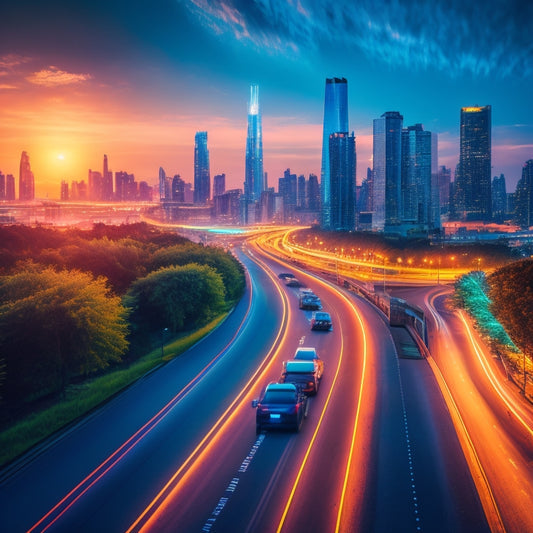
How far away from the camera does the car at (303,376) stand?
737 inches

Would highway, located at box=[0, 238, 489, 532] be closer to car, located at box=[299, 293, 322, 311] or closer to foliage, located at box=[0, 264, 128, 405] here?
foliage, located at box=[0, 264, 128, 405]

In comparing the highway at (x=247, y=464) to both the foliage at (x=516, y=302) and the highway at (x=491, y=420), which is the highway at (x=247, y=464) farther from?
the foliage at (x=516, y=302)

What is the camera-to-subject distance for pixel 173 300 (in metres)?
37.2

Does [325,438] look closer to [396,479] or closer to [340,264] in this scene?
[396,479]

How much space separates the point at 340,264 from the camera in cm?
8506

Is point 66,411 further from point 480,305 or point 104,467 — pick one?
point 480,305

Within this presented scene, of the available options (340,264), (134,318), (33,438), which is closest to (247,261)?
(340,264)

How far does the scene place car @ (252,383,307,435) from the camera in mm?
15031

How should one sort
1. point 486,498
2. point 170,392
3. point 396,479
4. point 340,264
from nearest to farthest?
point 486,498, point 396,479, point 170,392, point 340,264

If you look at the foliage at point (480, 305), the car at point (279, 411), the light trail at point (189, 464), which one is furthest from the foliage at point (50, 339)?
the foliage at point (480, 305)

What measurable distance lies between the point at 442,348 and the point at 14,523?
22.8 m

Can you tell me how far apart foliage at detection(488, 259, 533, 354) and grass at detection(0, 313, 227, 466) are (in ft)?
56.8

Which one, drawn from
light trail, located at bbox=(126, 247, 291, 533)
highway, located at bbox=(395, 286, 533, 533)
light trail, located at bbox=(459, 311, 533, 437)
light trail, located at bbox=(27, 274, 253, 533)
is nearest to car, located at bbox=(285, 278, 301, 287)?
light trail, located at bbox=(459, 311, 533, 437)

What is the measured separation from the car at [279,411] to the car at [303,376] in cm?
279
